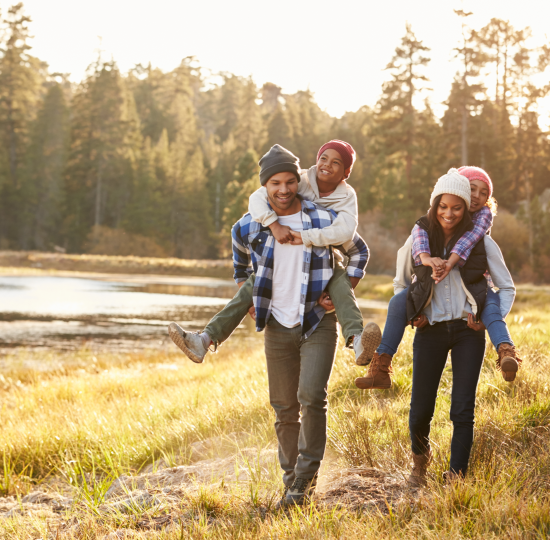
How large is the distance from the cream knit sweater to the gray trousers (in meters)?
0.45

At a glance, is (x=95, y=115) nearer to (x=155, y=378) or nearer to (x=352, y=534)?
(x=155, y=378)

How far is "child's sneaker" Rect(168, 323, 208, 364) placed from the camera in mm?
3410

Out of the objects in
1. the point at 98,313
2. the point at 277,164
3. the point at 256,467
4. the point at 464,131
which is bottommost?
the point at 98,313

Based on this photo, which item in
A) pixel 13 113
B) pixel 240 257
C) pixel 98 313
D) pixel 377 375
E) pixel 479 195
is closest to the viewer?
pixel 377 375

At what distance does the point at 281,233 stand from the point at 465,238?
101 centimetres

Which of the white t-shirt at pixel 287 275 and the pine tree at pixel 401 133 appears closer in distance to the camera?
the white t-shirt at pixel 287 275

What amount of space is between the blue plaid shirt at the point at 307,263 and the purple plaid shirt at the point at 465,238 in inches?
12.1

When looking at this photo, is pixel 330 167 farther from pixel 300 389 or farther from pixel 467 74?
pixel 467 74

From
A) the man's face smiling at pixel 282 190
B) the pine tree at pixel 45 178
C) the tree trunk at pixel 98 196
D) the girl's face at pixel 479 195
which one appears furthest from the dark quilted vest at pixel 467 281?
the pine tree at pixel 45 178

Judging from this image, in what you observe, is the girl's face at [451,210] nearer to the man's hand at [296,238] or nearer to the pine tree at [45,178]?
the man's hand at [296,238]

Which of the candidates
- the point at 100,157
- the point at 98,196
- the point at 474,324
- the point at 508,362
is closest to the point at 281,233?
the point at 474,324

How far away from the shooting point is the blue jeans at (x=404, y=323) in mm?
3209

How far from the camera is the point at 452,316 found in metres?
3.38

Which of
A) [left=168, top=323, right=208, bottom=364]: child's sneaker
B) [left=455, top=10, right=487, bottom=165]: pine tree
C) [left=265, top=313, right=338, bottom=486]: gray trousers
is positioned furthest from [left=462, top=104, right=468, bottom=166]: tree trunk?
[left=168, top=323, right=208, bottom=364]: child's sneaker
